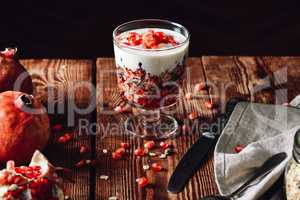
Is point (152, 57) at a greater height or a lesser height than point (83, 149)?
greater

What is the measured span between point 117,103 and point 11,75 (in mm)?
345

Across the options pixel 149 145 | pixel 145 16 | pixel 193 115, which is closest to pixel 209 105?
pixel 193 115

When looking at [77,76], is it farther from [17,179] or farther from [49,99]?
[17,179]

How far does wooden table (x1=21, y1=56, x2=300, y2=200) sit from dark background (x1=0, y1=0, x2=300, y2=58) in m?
0.99

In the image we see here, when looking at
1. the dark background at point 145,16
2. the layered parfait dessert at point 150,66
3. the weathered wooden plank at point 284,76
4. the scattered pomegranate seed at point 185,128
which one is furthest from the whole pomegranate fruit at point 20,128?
the dark background at point 145,16

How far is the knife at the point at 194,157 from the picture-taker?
1.58 meters

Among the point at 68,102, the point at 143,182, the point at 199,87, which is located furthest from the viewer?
the point at 199,87

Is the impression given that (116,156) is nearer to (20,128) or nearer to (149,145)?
(149,145)

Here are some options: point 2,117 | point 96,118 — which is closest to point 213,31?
point 96,118

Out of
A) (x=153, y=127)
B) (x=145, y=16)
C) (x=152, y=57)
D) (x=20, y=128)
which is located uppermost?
(x=152, y=57)

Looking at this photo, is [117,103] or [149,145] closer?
[149,145]

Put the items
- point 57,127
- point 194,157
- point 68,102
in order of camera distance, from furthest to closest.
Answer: point 68,102 → point 57,127 → point 194,157

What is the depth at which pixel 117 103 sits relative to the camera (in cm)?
198

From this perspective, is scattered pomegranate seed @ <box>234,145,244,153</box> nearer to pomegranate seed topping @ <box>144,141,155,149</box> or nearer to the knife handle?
the knife handle
